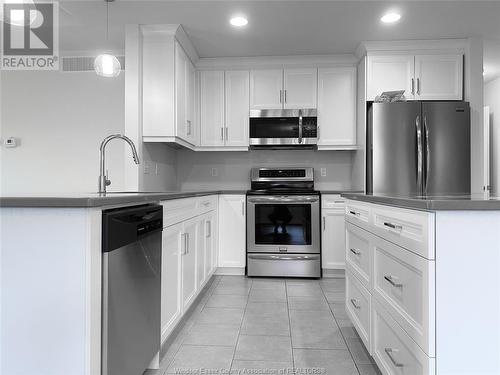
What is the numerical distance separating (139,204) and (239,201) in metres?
2.30

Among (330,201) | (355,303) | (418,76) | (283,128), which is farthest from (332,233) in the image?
(418,76)

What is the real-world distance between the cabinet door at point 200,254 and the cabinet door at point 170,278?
573 mm

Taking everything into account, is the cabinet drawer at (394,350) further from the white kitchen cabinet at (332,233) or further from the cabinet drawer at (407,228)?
the white kitchen cabinet at (332,233)

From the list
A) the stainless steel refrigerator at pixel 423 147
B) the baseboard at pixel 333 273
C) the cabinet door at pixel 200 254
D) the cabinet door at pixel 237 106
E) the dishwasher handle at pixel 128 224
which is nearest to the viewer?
the dishwasher handle at pixel 128 224

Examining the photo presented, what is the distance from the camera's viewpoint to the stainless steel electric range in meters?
3.73

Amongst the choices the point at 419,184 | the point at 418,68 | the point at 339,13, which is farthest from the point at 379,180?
the point at 339,13

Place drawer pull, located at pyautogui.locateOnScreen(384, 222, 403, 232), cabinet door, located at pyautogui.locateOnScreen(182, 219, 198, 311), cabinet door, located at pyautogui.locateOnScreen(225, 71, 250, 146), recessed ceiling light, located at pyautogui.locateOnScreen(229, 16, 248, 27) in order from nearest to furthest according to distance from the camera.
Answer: drawer pull, located at pyautogui.locateOnScreen(384, 222, 403, 232)
cabinet door, located at pyautogui.locateOnScreen(182, 219, 198, 311)
recessed ceiling light, located at pyautogui.locateOnScreen(229, 16, 248, 27)
cabinet door, located at pyautogui.locateOnScreen(225, 71, 250, 146)

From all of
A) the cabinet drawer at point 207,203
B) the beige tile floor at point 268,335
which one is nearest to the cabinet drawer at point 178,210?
the cabinet drawer at point 207,203

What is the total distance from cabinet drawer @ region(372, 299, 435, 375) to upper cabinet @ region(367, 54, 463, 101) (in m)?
2.67

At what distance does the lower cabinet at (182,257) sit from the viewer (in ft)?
6.40

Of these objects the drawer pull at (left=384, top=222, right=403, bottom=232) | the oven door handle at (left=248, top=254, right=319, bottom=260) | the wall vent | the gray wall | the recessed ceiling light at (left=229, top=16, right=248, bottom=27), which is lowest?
the oven door handle at (left=248, top=254, right=319, bottom=260)

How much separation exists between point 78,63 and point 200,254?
2.76 meters

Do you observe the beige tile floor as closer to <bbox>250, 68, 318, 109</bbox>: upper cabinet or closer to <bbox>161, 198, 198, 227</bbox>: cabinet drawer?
<bbox>161, 198, 198, 227</bbox>: cabinet drawer

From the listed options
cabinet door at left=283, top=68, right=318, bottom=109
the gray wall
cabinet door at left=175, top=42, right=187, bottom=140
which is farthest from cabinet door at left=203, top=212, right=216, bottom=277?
cabinet door at left=283, top=68, right=318, bottom=109
